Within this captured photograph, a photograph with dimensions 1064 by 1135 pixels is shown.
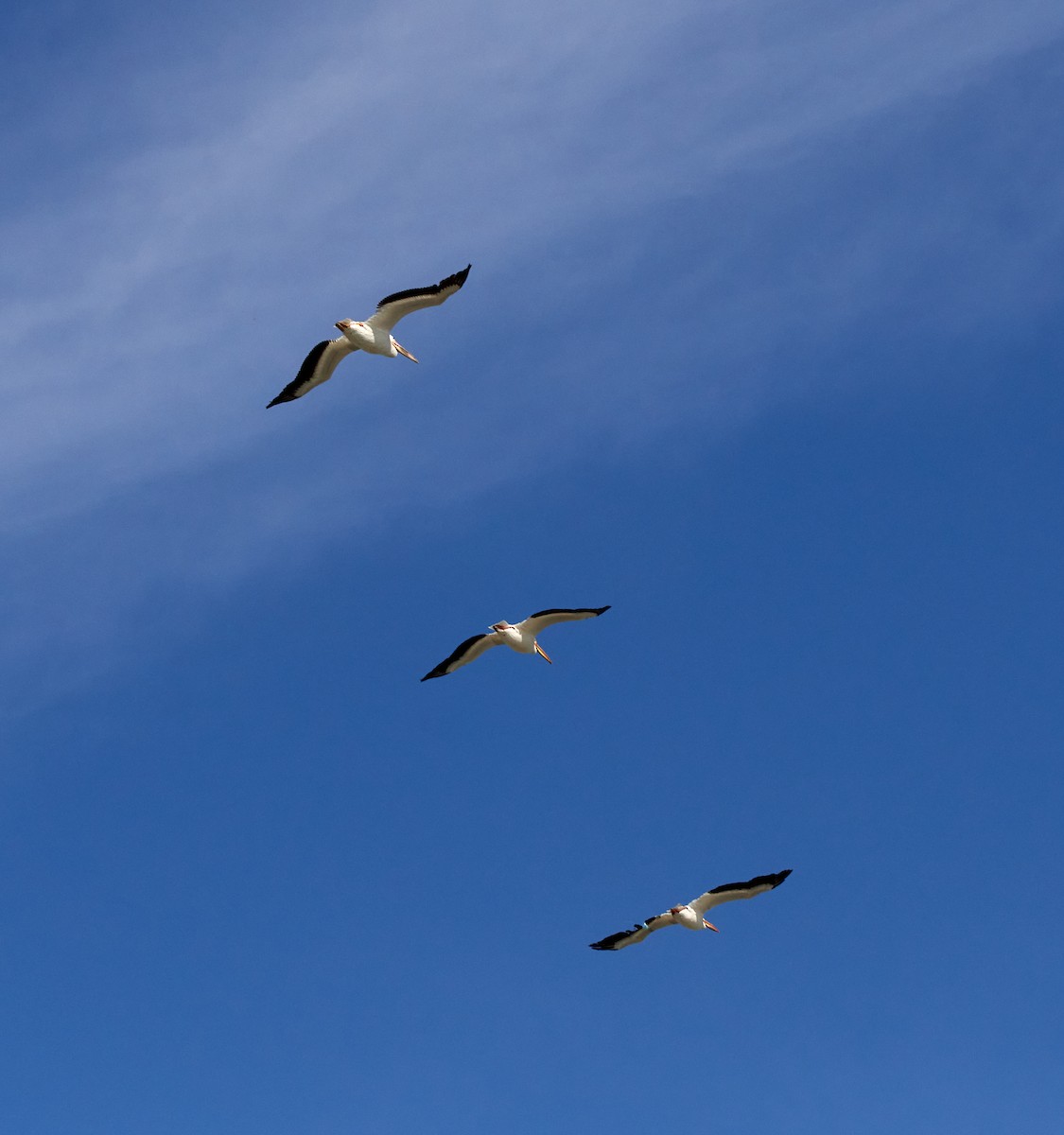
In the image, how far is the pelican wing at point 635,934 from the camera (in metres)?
50.0

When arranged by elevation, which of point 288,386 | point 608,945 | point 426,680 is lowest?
point 608,945

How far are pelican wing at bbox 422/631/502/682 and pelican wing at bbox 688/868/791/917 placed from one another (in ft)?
33.2

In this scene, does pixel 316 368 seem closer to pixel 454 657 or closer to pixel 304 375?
pixel 304 375

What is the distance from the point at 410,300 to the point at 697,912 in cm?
2138

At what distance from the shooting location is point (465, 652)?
48.4 metres

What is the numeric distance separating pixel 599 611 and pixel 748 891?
1008 centimetres

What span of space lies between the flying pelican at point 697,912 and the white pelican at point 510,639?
349 inches

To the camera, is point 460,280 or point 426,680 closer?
point 460,280

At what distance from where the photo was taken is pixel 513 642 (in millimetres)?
47969

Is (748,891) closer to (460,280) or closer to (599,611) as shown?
(599,611)

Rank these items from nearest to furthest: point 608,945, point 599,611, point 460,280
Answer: point 460,280
point 599,611
point 608,945

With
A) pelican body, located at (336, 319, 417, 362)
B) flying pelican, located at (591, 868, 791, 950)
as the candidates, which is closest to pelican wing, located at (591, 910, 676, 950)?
flying pelican, located at (591, 868, 791, 950)

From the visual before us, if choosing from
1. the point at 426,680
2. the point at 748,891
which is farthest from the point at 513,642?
the point at 748,891

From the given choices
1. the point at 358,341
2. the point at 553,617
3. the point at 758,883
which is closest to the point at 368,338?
the point at 358,341
